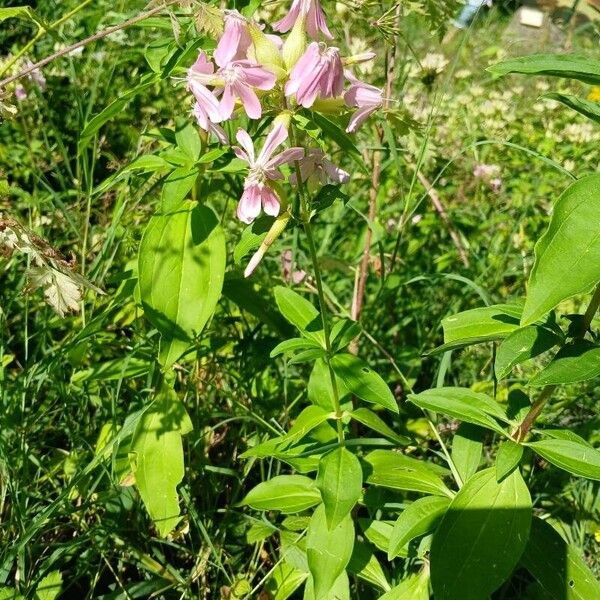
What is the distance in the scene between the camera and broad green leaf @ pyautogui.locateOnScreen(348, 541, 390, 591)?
1.51 metres

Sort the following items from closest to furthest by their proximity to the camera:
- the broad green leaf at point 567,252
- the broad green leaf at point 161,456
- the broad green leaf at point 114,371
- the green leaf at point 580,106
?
the broad green leaf at point 567,252 → the green leaf at point 580,106 → the broad green leaf at point 161,456 → the broad green leaf at point 114,371

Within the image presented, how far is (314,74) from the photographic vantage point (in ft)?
3.83

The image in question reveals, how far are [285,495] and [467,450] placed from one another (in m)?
0.39

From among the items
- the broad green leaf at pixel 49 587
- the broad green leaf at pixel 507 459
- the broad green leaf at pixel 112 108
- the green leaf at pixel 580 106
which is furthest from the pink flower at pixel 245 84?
the broad green leaf at pixel 49 587

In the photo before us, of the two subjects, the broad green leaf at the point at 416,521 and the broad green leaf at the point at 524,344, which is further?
the broad green leaf at the point at 416,521

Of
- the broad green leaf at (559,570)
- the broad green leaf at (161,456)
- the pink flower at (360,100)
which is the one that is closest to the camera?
the pink flower at (360,100)

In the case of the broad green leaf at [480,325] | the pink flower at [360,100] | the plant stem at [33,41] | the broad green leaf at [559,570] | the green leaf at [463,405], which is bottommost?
the broad green leaf at [559,570]

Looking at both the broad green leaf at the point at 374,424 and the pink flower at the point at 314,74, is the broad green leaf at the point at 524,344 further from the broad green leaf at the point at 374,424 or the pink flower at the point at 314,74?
the pink flower at the point at 314,74

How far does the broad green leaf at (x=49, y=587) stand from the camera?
153cm

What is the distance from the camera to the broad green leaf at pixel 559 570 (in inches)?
54.0

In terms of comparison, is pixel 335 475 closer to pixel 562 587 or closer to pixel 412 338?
→ pixel 562 587

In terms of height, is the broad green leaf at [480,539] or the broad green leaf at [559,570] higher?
the broad green leaf at [480,539]

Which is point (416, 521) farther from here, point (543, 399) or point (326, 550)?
point (543, 399)

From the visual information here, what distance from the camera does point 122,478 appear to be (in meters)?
1.68
